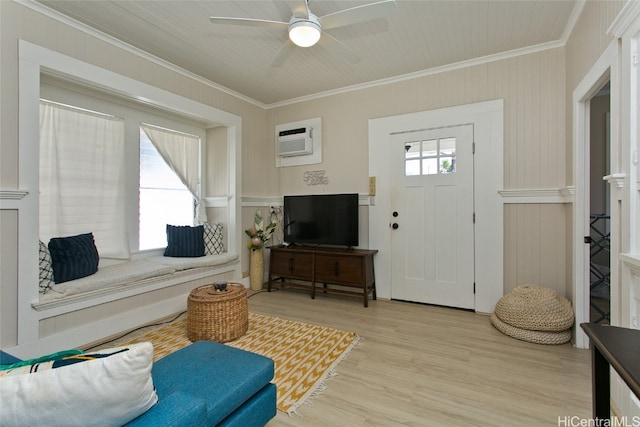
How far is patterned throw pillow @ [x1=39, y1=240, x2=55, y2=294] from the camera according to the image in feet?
7.74

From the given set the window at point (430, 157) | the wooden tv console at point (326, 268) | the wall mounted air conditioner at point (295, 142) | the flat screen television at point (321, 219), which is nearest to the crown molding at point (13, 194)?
the wooden tv console at point (326, 268)

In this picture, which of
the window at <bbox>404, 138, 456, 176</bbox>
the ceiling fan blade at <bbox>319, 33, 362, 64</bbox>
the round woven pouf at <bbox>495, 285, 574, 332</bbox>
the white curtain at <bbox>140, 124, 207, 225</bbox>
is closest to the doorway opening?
the round woven pouf at <bbox>495, 285, 574, 332</bbox>

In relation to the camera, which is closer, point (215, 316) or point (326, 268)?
point (215, 316)

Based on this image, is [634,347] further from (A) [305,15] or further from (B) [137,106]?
(B) [137,106]

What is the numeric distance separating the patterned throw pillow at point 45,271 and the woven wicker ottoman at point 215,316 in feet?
3.62

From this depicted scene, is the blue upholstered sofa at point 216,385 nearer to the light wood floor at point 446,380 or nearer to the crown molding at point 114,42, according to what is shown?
→ the light wood floor at point 446,380

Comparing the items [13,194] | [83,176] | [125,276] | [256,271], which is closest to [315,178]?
[256,271]

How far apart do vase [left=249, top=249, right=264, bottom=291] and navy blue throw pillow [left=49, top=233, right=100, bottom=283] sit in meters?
1.80

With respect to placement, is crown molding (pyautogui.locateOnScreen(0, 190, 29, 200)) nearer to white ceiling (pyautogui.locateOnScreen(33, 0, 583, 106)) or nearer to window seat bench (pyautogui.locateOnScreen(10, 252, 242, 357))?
window seat bench (pyautogui.locateOnScreen(10, 252, 242, 357))

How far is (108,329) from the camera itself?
2.67 m

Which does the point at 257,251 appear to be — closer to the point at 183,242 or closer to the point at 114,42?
the point at 183,242

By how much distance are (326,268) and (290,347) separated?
134cm

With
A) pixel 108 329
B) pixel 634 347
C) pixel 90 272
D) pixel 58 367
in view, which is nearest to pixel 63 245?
pixel 90 272

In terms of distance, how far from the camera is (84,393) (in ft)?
2.43
